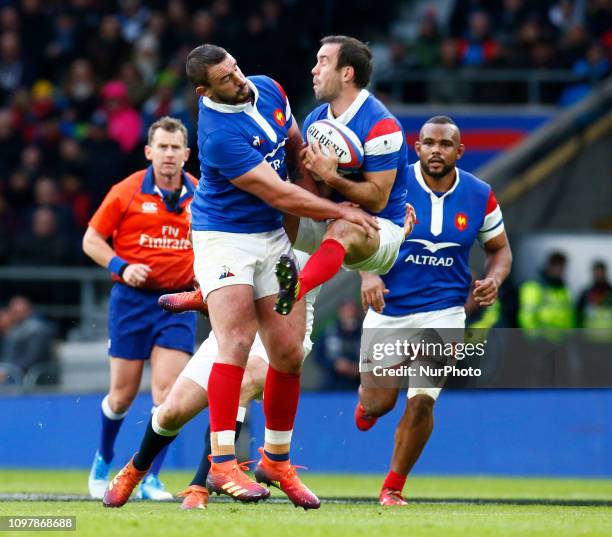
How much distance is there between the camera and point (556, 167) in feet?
58.5

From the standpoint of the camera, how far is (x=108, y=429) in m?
10.2

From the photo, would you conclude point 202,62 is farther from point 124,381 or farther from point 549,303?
point 549,303

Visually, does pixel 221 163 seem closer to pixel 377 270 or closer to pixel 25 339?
pixel 377 270

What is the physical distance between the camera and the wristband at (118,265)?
9.86 m

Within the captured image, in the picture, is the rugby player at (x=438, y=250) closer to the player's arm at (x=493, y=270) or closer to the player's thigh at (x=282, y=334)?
the player's arm at (x=493, y=270)

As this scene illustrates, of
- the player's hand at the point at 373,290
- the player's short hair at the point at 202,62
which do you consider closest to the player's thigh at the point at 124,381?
the player's hand at the point at 373,290

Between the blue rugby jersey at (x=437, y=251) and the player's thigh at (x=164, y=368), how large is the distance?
1.49m

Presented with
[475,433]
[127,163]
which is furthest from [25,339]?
[475,433]

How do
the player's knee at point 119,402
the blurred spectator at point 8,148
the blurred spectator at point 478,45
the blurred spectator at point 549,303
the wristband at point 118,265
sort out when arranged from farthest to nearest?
the blurred spectator at point 478,45 < the blurred spectator at point 8,148 < the blurred spectator at point 549,303 < the player's knee at point 119,402 < the wristband at point 118,265

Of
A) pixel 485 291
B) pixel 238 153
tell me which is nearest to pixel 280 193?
pixel 238 153

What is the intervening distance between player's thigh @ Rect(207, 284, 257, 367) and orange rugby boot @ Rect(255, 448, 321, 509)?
1.98 feet

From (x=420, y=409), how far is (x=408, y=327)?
677mm

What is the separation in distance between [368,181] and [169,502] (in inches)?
98.9

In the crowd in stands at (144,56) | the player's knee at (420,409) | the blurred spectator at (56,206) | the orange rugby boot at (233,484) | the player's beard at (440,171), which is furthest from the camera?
the crowd in stands at (144,56)
